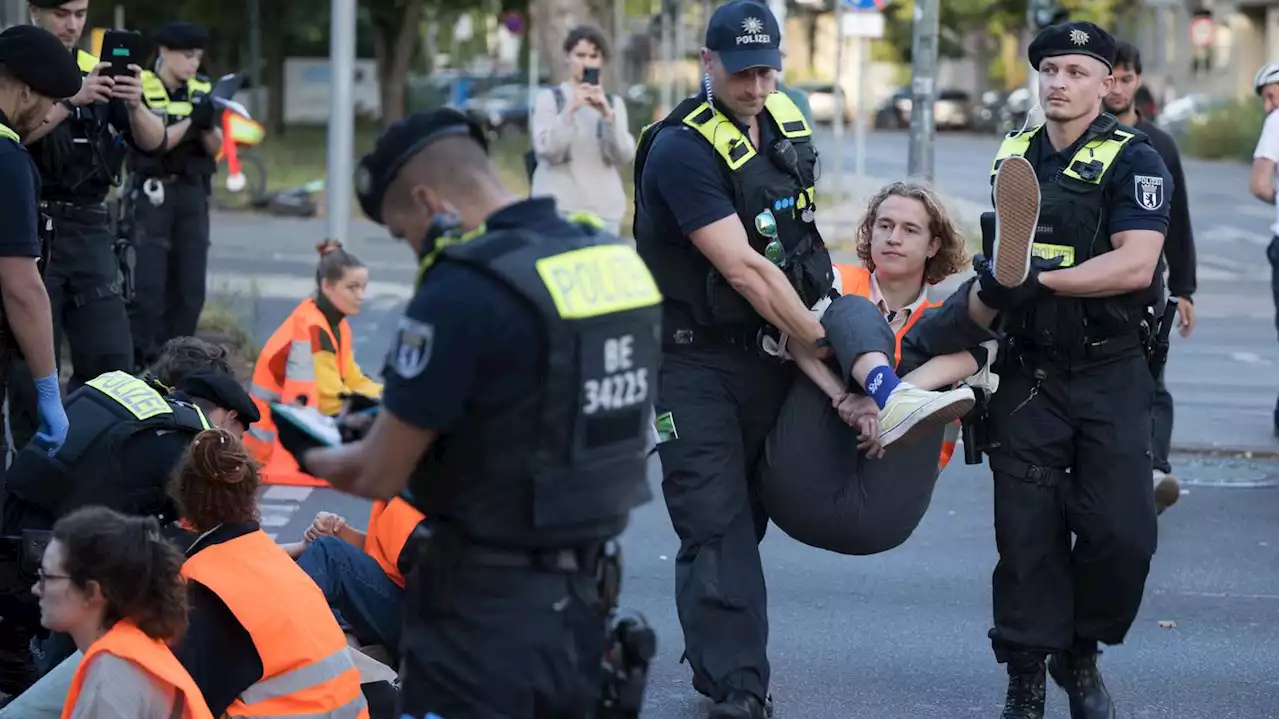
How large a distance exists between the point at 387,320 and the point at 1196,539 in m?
7.57

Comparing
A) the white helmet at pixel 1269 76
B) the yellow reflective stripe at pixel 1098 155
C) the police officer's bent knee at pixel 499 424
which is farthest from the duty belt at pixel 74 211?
the white helmet at pixel 1269 76

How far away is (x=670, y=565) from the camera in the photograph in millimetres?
7609

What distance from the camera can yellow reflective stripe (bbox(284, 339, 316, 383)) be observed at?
28.7ft

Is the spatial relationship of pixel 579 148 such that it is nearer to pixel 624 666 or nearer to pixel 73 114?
pixel 73 114

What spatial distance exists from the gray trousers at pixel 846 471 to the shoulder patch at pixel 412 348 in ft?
6.53

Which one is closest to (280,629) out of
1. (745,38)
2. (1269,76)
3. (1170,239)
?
(745,38)

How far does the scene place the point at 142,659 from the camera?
3.89 metres

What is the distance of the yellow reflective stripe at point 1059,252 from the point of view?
5352mm

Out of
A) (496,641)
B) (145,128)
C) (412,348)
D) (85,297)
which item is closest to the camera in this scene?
(412,348)

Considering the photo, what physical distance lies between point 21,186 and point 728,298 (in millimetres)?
2033

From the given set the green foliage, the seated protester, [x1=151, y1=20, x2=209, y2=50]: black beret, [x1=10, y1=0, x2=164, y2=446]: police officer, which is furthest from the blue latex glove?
the green foliage

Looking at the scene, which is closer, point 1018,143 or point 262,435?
point 1018,143

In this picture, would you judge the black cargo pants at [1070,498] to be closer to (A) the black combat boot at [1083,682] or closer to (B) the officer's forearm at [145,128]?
(A) the black combat boot at [1083,682]

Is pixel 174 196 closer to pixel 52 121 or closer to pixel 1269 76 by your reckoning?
pixel 52 121
